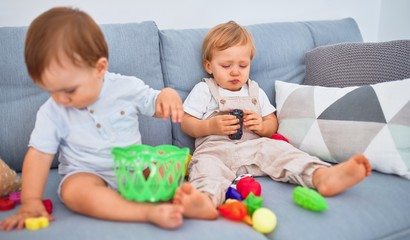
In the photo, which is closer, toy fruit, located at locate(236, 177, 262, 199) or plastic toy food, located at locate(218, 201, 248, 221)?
plastic toy food, located at locate(218, 201, 248, 221)

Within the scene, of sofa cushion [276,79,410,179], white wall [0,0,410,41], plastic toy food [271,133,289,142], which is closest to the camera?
sofa cushion [276,79,410,179]

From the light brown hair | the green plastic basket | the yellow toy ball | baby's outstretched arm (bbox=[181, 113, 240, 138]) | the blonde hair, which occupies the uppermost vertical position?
the light brown hair

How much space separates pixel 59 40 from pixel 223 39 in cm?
70

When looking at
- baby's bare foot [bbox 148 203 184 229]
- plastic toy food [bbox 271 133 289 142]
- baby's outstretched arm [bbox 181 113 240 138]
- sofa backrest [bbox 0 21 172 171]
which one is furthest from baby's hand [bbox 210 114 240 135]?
baby's bare foot [bbox 148 203 184 229]

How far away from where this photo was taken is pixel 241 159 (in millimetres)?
1424

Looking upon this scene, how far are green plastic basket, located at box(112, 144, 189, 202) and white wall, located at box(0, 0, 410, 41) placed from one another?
95 cm

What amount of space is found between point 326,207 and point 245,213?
0.22 metres

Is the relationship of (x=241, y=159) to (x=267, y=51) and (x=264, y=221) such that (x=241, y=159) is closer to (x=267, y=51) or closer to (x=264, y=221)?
(x=264, y=221)

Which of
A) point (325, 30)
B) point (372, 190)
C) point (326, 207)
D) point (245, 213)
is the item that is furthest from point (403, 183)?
point (325, 30)

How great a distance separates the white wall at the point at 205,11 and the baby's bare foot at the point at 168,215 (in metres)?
1.13

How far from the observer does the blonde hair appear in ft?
5.09

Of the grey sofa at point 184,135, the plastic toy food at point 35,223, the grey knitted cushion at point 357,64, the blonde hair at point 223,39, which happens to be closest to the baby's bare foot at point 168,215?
the grey sofa at point 184,135

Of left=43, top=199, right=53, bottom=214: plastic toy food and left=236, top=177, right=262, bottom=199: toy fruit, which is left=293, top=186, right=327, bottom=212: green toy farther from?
left=43, top=199, right=53, bottom=214: plastic toy food

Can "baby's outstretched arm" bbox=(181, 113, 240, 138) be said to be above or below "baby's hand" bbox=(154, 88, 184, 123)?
below
